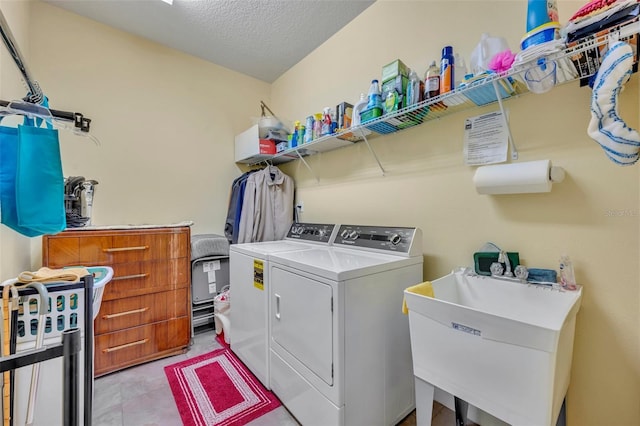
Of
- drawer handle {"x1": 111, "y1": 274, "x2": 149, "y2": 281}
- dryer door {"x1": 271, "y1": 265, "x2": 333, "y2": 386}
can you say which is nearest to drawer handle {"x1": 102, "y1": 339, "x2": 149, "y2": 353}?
drawer handle {"x1": 111, "y1": 274, "x2": 149, "y2": 281}

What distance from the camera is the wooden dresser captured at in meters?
1.81

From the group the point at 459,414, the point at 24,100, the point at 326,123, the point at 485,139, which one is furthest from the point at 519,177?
the point at 24,100

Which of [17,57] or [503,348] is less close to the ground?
[17,57]

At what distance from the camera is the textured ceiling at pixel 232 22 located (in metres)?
2.11

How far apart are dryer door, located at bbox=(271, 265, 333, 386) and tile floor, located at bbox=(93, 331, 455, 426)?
1.43 ft

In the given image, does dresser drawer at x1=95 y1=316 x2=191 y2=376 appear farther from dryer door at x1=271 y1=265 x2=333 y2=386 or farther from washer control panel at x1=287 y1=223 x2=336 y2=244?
washer control panel at x1=287 y1=223 x2=336 y2=244

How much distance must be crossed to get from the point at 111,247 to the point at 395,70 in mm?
2234

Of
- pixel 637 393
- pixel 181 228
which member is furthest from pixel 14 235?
pixel 637 393

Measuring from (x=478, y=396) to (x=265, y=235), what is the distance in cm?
214

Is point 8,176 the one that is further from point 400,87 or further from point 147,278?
point 400,87

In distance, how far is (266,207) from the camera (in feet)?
8.99

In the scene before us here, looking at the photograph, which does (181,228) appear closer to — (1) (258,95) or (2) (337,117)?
(2) (337,117)

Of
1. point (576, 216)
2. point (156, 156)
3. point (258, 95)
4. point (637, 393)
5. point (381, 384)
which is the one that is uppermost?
point (258, 95)

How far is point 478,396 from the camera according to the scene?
0.95 m
